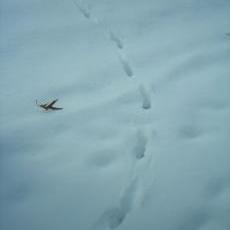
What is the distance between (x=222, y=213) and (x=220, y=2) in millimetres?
2813

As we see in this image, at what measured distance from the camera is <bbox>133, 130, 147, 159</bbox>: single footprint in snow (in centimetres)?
175

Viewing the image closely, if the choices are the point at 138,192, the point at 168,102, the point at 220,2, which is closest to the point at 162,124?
the point at 168,102

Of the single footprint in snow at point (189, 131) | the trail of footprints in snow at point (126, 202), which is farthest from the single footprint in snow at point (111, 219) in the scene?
the single footprint in snow at point (189, 131)

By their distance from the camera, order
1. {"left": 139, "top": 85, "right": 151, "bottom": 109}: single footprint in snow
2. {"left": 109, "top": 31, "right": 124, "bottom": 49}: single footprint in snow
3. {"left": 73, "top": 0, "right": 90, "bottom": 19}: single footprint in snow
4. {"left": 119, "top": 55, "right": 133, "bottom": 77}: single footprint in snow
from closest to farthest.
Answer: {"left": 139, "top": 85, "right": 151, "bottom": 109}: single footprint in snow < {"left": 119, "top": 55, "right": 133, "bottom": 77}: single footprint in snow < {"left": 109, "top": 31, "right": 124, "bottom": 49}: single footprint in snow < {"left": 73, "top": 0, "right": 90, "bottom": 19}: single footprint in snow

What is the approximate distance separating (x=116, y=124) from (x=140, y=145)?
0.21 m

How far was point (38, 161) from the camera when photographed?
5.53 ft

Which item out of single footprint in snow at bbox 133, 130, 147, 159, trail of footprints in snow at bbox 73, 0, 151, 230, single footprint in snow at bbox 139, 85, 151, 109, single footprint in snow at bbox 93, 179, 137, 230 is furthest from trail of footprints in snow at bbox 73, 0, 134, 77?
single footprint in snow at bbox 93, 179, 137, 230

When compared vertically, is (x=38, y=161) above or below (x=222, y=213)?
above

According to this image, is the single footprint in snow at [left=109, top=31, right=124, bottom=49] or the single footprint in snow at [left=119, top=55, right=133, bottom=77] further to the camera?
the single footprint in snow at [left=109, top=31, right=124, bottom=49]

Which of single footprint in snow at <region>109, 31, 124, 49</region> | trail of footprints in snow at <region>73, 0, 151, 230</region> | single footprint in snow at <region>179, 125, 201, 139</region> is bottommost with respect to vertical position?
single footprint in snow at <region>109, 31, 124, 49</region>

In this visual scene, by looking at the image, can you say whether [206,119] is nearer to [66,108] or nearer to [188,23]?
[66,108]

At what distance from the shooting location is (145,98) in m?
2.14

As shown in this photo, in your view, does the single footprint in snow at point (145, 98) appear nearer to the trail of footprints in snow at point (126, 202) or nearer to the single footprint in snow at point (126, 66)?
the trail of footprints in snow at point (126, 202)

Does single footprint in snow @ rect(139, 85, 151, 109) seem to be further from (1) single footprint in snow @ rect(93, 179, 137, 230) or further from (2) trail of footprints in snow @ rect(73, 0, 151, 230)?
(1) single footprint in snow @ rect(93, 179, 137, 230)
